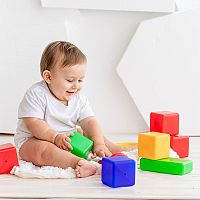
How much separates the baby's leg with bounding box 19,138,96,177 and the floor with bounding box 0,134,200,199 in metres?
0.06

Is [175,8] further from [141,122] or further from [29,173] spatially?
[29,173]

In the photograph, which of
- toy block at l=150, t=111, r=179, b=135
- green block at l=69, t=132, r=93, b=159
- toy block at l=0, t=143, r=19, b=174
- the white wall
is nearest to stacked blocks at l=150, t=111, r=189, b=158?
toy block at l=150, t=111, r=179, b=135

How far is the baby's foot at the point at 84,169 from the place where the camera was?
155 centimetres

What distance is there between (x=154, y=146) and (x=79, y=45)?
901mm

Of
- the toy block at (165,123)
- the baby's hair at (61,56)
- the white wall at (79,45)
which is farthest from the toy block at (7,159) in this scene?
the white wall at (79,45)

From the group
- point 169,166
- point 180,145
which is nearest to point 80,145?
point 169,166

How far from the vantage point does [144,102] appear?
2359 millimetres

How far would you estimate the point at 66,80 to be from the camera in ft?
5.56

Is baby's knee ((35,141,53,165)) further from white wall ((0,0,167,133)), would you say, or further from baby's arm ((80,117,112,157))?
white wall ((0,0,167,133))

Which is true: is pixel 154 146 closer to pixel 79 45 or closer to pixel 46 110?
pixel 46 110

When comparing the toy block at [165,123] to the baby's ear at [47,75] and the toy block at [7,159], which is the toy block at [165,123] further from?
the toy block at [7,159]

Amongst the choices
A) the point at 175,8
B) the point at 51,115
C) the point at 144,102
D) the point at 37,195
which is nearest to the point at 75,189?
the point at 37,195

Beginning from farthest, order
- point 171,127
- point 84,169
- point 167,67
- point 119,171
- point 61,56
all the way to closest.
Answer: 1. point 167,67
2. point 171,127
3. point 61,56
4. point 84,169
5. point 119,171

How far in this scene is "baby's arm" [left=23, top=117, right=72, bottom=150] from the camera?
1.62 meters
